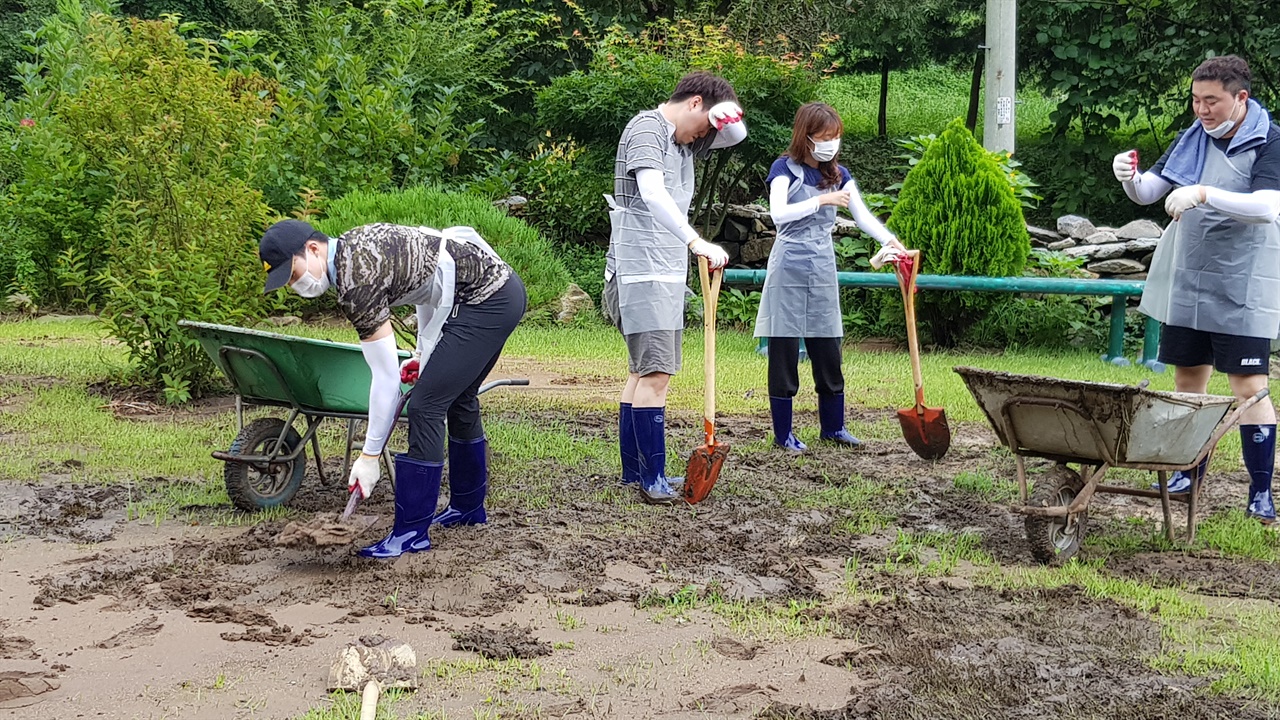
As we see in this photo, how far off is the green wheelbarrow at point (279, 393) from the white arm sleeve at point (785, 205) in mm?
1811

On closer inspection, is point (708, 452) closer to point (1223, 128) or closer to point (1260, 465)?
point (1260, 465)

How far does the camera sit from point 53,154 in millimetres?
9367

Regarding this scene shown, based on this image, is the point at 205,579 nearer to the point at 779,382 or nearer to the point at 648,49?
the point at 779,382

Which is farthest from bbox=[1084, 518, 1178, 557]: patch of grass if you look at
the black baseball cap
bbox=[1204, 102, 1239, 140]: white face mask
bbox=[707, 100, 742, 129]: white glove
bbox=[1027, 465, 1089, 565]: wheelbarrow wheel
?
the black baseball cap

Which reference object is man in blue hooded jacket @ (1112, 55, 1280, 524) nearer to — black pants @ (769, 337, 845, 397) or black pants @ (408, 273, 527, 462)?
black pants @ (769, 337, 845, 397)

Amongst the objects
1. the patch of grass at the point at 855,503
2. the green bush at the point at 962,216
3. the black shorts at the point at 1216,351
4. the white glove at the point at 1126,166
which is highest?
the white glove at the point at 1126,166

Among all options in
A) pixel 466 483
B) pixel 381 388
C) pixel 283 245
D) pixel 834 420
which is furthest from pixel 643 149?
pixel 834 420

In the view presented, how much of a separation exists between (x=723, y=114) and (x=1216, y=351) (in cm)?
230

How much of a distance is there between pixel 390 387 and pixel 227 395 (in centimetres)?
393

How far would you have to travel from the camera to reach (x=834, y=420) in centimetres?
663

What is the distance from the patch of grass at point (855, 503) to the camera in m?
5.09

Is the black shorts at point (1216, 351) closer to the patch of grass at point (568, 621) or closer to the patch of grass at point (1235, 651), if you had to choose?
the patch of grass at point (1235, 651)

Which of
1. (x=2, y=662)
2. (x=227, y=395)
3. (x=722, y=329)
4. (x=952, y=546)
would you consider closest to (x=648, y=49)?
(x=722, y=329)

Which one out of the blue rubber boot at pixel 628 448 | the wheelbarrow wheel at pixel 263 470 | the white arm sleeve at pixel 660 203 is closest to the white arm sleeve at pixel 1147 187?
the white arm sleeve at pixel 660 203
